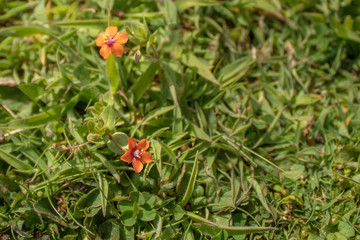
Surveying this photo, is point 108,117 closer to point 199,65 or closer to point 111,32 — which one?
point 111,32

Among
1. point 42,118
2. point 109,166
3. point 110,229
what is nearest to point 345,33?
point 109,166

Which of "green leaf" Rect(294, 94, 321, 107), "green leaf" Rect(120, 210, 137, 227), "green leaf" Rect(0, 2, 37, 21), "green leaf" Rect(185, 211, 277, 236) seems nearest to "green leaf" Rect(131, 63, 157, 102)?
"green leaf" Rect(120, 210, 137, 227)

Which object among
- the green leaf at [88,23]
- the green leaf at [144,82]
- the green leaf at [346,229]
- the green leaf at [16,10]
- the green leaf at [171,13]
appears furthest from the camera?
the green leaf at [16,10]

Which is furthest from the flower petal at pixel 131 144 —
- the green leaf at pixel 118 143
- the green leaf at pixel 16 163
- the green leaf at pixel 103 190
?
the green leaf at pixel 16 163

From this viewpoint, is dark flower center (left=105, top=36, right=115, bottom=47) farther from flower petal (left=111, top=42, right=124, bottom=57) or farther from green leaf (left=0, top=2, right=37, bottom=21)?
green leaf (left=0, top=2, right=37, bottom=21)

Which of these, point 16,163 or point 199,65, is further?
point 199,65

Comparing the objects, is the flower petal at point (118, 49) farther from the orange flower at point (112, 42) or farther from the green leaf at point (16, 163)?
the green leaf at point (16, 163)

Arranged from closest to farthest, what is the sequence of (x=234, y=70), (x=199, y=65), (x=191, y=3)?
(x=199, y=65)
(x=234, y=70)
(x=191, y=3)

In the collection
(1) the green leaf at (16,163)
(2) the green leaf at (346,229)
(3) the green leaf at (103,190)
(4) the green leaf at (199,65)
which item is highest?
(4) the green leaf at (199,65)
